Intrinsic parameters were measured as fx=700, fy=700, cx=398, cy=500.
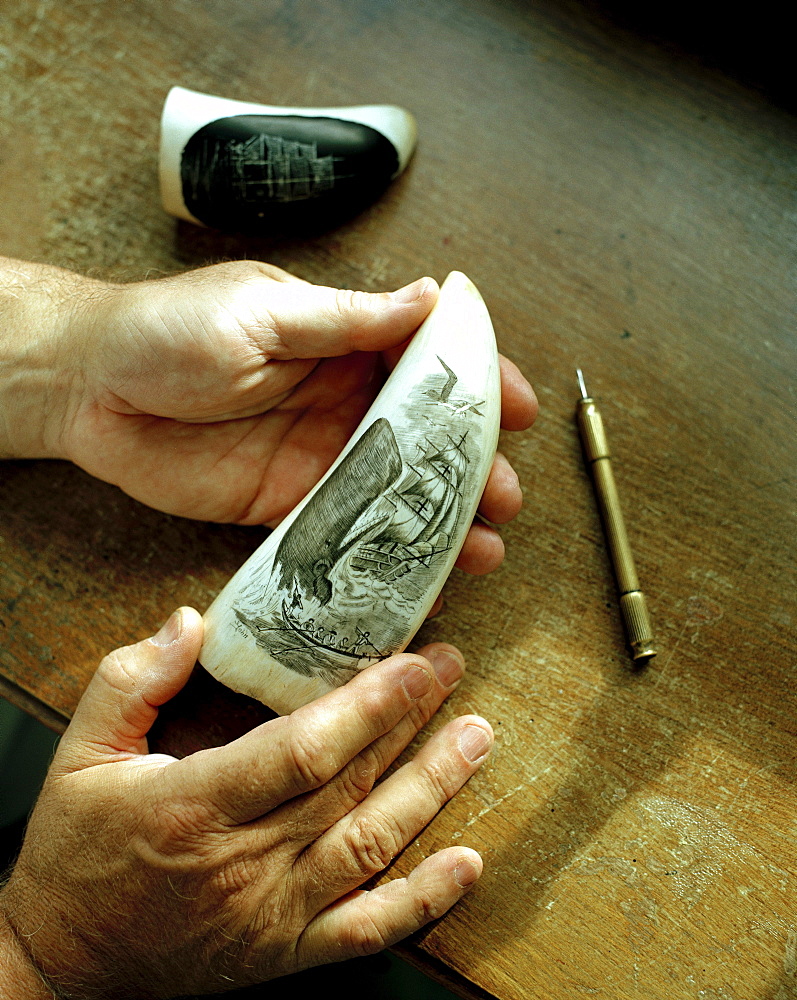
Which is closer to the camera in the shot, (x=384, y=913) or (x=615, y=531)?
(x=384, y=913)

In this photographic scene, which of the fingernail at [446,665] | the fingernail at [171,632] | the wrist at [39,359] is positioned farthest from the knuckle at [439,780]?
the wrist at [39,359]

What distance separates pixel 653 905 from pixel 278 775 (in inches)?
23.0

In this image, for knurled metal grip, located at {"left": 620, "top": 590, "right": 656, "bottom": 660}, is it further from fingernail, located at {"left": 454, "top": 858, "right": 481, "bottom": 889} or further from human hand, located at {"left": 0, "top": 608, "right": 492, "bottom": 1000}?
fingernail, located at {"left": 454, "top": 858, "right": 481, "bottom": 889}

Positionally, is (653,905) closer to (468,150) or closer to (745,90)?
(468,150)

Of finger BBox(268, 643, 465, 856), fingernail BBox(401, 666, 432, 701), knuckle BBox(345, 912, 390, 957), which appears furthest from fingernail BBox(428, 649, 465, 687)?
knuckle BBox(345, 912, 390, 957)

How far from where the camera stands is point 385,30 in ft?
4.24

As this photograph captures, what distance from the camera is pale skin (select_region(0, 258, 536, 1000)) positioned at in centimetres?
92

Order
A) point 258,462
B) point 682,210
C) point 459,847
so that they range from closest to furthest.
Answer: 1. point 459,847
2. point 258,462
3. point 682,210

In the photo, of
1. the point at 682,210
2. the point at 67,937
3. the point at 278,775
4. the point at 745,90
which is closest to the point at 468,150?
the point at 682,210

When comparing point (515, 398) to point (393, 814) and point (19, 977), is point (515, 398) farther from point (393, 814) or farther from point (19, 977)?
point (19, 977)

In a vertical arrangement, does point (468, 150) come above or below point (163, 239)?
above

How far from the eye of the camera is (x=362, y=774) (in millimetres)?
979

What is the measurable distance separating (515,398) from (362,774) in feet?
1.92

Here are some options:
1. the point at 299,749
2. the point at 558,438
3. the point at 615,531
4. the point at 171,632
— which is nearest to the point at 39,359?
the point at 171,632
